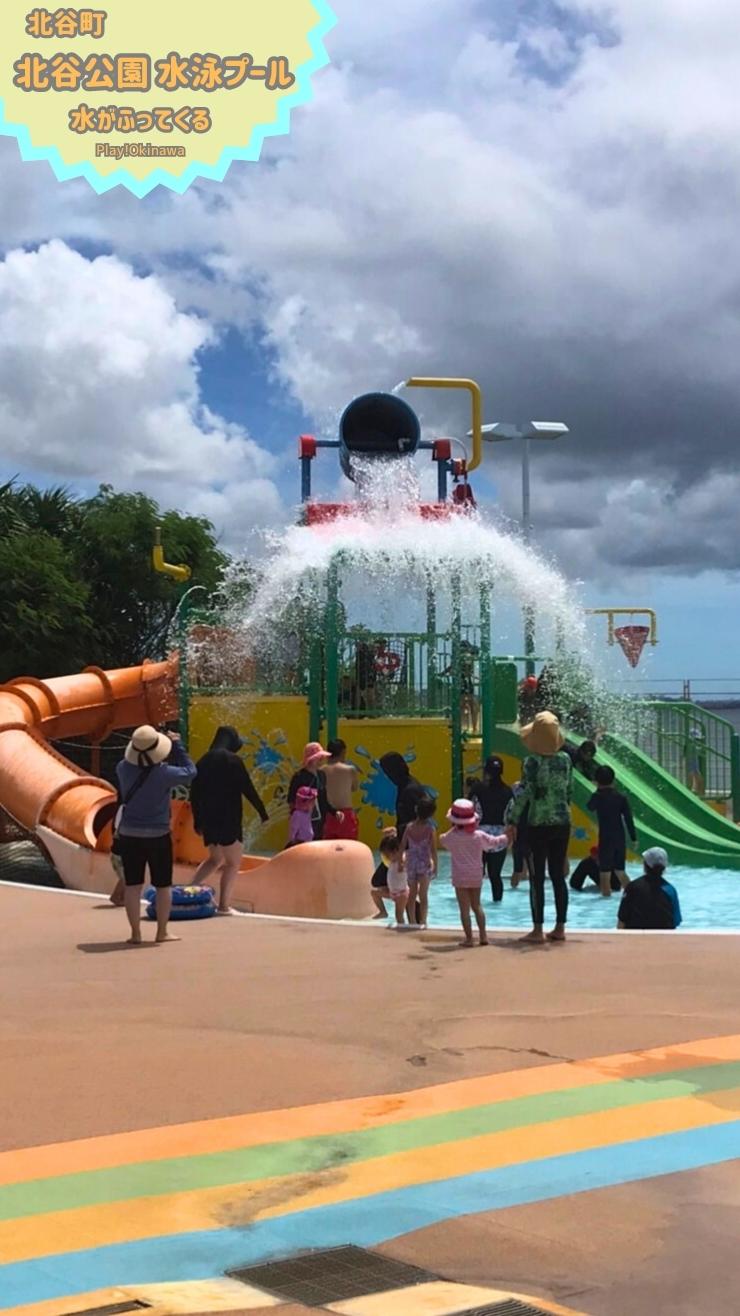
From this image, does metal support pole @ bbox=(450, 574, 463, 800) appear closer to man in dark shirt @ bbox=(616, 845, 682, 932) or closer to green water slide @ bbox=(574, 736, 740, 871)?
green water slide @ bbox=(574, 736, 740, 871)

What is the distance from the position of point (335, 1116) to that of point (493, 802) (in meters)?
8.91

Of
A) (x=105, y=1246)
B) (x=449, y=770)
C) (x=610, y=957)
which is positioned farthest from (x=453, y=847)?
(x=449, y=770)

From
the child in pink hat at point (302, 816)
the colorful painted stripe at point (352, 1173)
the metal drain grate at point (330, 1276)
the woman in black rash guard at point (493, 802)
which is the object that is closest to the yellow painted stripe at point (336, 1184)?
the colorful painted stripe at point (352, 1173)

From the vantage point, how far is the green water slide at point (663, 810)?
1703cm

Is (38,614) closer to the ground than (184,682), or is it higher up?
higher up

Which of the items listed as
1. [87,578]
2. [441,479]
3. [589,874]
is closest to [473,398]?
[441,479]

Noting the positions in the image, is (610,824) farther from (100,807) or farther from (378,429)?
(378,429)

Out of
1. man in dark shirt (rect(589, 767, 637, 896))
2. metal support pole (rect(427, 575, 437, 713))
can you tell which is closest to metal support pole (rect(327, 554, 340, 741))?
metal support pole (rect(427, 575, 437, 713))

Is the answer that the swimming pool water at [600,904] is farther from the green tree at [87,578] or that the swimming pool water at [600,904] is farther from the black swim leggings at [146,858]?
the green tree at [87,578]

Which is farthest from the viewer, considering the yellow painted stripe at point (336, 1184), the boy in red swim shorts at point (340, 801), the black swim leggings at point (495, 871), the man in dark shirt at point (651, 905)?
the black swim leggings at point (495, 871)

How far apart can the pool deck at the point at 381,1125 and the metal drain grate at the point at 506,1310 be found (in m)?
0.06

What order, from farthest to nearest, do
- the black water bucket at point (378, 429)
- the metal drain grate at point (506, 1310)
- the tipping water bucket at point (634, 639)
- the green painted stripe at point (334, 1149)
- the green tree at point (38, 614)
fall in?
the green tree at point (38, 614) < the tipping water bucket at point (634, 639) < the black water bucket at point (378, 429) < the green painted stripe at point (334, 1149) < the metal drain grate at point (506, 1310)

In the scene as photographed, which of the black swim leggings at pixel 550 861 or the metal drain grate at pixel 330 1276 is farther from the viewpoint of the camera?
the black swim leggings at pixel 550 861

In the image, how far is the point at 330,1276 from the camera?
151 inches
